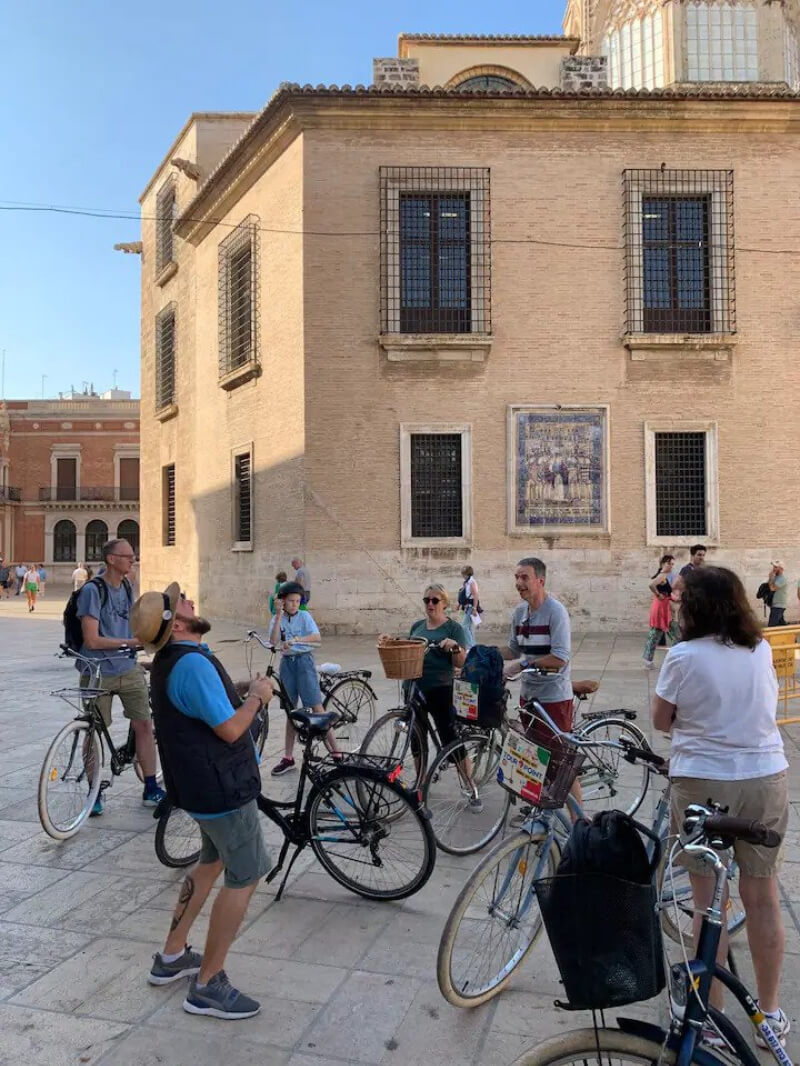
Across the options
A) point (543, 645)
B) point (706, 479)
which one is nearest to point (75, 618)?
point (543, 645)

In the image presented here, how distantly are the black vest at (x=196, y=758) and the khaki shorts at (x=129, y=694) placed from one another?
2.65 m

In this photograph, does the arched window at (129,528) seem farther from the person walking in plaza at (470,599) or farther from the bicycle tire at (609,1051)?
the bicycle tire at (609,1051)

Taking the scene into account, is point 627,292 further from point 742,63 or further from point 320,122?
point 742,63

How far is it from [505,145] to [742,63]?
29.5ft

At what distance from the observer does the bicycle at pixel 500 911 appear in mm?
3490

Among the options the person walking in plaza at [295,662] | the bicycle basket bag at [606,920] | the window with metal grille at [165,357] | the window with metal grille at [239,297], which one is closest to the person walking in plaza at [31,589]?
the window with metal grille at [165,357]

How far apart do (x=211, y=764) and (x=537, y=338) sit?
15324 mm

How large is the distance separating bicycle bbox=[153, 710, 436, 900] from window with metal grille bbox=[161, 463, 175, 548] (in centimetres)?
2179

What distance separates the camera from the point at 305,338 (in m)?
17.7

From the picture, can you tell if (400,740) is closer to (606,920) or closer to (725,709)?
(725,709)

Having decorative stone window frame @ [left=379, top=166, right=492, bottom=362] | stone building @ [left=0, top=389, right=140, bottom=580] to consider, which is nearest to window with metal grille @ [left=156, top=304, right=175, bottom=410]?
decorative stone window frame @ [left=379, top=166, right=492, bottom=362]

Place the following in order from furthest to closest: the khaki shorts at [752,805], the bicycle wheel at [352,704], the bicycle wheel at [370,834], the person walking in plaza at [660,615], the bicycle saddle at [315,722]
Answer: the person walking in plaza at [660,615], the bicycle wheel at [352,704], the bicycle saddle at [315,722], the bicycle wheel at [370,834], the khaki shorts at [752,805]

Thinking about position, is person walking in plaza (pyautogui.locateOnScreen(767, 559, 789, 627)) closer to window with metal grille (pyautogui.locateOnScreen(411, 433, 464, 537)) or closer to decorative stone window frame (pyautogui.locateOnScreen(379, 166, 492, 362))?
window with metal grille (pyautogui.locateOnScreen(411, 433, 464, 537))

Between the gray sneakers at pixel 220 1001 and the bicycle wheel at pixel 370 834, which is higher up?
the bicycle wheel at pixel 370 834
